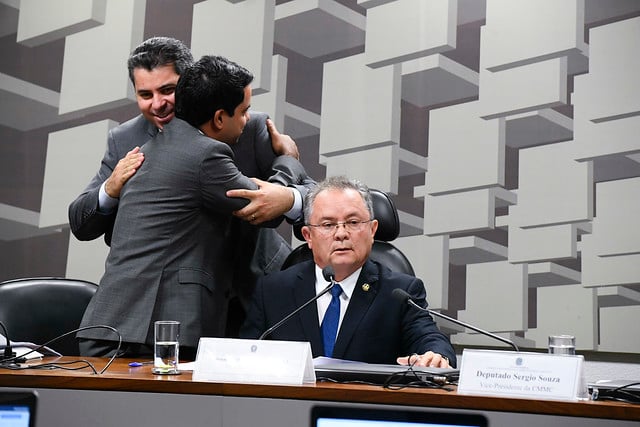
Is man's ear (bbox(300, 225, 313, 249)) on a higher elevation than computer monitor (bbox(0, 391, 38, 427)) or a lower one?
higher

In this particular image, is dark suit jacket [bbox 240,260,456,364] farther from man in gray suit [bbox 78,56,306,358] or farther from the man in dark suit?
man in gray suit [bbox 78,56,306,358]

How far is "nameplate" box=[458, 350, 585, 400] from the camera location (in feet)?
4.40

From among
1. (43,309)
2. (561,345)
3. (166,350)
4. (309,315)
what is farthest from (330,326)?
(43,309)

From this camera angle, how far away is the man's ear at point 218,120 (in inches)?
97.4

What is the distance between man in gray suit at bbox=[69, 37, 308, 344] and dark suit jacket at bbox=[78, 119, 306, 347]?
0.09m

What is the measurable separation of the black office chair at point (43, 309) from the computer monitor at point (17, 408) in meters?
1.22

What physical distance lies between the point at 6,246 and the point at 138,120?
1.35 meters

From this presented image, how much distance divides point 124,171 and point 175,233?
245mm

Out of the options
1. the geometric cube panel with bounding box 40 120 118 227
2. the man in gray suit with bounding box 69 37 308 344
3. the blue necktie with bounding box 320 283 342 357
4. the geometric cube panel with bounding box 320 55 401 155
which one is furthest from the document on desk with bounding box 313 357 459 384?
the geometric cube panel with bounding box 40 120 118 227

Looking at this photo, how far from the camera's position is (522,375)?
54.6 inches

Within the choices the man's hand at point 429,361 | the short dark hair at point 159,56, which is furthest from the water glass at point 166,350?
the short dark hair at point 159,56

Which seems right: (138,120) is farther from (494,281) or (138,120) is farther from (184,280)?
(494,281)

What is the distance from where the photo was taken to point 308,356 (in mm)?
1521

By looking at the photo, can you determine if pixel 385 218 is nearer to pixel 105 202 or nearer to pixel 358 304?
pixel 358 304
